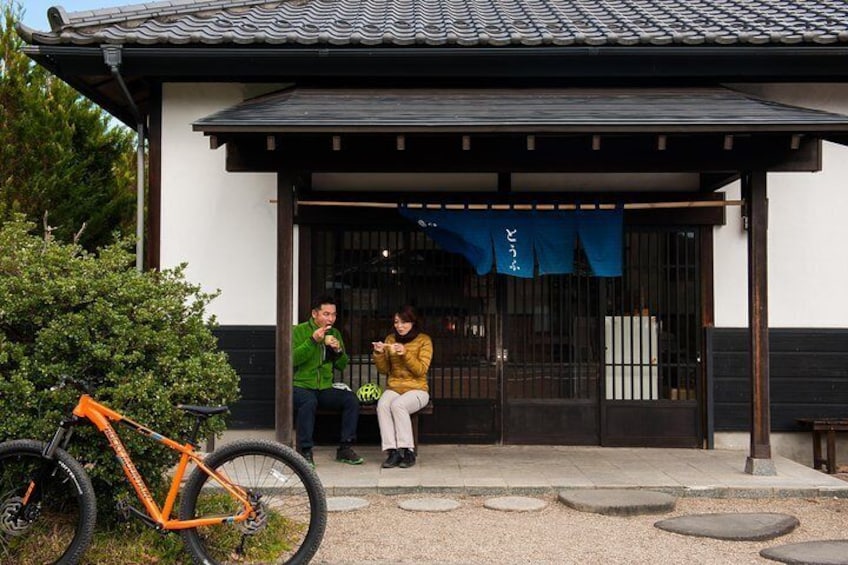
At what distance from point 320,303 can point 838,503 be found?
5.05 m

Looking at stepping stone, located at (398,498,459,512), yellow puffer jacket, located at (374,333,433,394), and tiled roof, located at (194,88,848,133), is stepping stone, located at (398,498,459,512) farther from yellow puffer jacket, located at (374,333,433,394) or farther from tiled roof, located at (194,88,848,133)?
tiled roof, located at (194,88,848,133)

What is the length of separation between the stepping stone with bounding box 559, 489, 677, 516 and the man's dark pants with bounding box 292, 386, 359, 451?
7.60 ft

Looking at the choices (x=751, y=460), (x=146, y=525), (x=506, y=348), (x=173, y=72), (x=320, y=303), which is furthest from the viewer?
(x=506, y=348)

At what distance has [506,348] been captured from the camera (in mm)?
9078

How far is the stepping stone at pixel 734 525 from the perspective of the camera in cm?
570

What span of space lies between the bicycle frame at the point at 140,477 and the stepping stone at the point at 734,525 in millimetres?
3243

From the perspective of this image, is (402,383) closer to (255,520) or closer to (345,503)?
(345,503)

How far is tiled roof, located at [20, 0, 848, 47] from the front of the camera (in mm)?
8203

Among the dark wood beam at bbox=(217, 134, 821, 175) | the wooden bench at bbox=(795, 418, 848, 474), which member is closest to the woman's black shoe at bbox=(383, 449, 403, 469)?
the dark wood beam at bbox=(217, 134, 821, 175)

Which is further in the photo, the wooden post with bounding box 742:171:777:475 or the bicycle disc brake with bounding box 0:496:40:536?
the wooden post with bounding box 742:171:777:475

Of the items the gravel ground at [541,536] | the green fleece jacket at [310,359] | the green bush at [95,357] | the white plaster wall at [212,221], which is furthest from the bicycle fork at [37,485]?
the white plaster wall at [212,221]

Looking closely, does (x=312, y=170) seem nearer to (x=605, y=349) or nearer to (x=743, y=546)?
(x=605, y=349)

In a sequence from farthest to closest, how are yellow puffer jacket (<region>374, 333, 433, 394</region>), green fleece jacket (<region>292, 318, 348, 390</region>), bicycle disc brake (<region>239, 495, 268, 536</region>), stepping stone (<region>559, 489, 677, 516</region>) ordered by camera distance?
yellow puffer jacket (<region>374, 333, 433, 394</region>) → green fleece jacket (<region>292, 318, 348, 390</region>) → stepping stone (<region>559, 489, 677, 516</region>) → bicycle disc brake (<region>239, 495, 268, 536</region>)

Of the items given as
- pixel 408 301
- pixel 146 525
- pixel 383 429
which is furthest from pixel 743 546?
pixel 408 301
